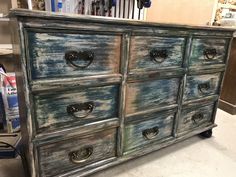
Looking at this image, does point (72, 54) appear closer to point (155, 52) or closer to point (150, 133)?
point (155, 52)

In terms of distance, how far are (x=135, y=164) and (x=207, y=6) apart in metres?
1.97

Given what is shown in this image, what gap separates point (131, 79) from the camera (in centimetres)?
93

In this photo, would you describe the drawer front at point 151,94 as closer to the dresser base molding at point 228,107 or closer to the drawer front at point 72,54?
the drawer front at point 72,54

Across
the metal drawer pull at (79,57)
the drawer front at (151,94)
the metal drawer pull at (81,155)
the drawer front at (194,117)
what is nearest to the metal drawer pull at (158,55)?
the drawer front at (151,94)

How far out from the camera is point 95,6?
120cm

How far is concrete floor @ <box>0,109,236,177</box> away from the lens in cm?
110

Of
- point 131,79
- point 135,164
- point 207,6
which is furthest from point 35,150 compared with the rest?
point 207,6

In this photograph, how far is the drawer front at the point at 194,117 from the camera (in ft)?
4.19

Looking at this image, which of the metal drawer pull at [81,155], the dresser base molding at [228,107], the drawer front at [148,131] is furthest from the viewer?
the dresser base molding at [228,107]

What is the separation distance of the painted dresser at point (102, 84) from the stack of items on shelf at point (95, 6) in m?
0.39

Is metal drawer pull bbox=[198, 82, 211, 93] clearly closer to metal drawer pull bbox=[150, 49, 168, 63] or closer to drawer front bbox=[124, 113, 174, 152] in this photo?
drawer front bbox=[124, 113, 174, 152]

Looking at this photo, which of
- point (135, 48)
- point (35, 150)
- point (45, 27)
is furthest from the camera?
point (135, 48)

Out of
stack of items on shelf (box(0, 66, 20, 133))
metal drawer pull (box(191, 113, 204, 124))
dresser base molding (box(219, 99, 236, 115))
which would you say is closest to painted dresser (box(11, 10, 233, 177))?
metal drawer pull (box(191, 113, 204, 124))

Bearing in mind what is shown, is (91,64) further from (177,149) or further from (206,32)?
(177,149)
